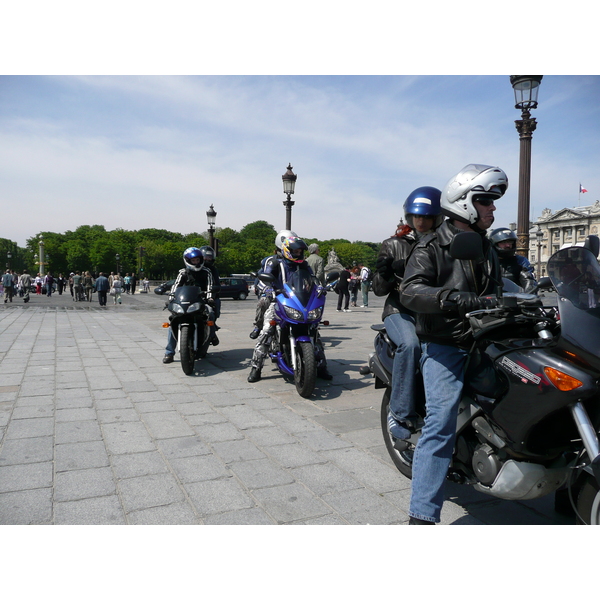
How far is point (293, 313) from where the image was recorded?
17.3 ft

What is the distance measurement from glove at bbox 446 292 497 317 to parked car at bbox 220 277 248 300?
2651 centimetres

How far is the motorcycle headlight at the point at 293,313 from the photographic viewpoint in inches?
206

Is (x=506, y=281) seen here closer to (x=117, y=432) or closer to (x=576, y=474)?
(x=576, y=474)

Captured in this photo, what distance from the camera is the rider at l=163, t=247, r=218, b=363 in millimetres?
6926

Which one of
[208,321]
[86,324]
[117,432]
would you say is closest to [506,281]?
[117,432]

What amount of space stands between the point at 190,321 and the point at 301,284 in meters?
1.72

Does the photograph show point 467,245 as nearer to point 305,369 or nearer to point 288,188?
point 305,369

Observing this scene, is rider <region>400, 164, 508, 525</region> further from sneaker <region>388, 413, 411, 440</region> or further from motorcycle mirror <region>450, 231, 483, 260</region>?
sneaker <region>388, 413, 411, 440</region>

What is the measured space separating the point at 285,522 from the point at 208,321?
14.0ft

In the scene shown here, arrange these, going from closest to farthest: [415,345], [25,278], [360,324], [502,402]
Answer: [502,402] < [415,345] < [360,324] < [25,278]

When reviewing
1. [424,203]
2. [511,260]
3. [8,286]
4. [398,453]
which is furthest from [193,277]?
[8,286]

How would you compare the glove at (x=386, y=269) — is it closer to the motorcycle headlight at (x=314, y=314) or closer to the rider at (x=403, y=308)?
the rider at (x=403, y=308)

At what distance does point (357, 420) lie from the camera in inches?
177

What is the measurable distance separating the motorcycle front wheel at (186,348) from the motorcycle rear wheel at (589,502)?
4771 mm
